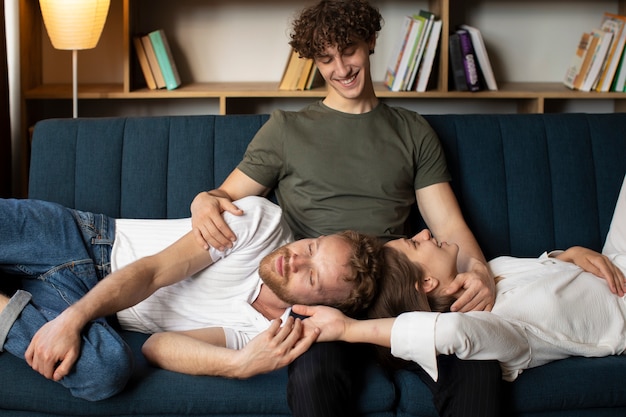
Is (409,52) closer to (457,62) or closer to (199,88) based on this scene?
(457,62)

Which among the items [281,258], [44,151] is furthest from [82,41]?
[281,258]

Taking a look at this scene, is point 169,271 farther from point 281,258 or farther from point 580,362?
point 580,362

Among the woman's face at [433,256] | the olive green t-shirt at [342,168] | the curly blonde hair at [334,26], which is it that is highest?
the curly blonde hair at [334,26]

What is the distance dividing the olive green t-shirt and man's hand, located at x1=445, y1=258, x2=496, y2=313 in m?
0.36

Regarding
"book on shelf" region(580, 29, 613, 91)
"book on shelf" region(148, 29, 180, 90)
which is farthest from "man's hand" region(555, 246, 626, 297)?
"book on shelf" region(148, 29, 180, 90)

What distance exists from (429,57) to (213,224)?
5.53ft

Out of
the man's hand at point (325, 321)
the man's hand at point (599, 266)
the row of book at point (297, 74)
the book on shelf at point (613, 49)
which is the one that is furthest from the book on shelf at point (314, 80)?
the man's hand at point (325, 321)

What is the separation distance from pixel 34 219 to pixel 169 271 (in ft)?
1.24

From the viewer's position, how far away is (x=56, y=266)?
2109 millimetres

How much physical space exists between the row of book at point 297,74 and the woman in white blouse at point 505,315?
1.53 meters

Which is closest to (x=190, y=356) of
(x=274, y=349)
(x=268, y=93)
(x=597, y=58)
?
(x=274, y=349)

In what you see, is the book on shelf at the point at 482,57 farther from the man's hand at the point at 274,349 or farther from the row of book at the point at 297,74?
the man's hand at the point at 274,349

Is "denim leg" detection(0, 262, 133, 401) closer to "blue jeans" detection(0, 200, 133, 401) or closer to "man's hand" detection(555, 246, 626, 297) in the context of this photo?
"blue jeans" detection(0, 200, 133, 401)

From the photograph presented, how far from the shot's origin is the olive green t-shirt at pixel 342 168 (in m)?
2.37
